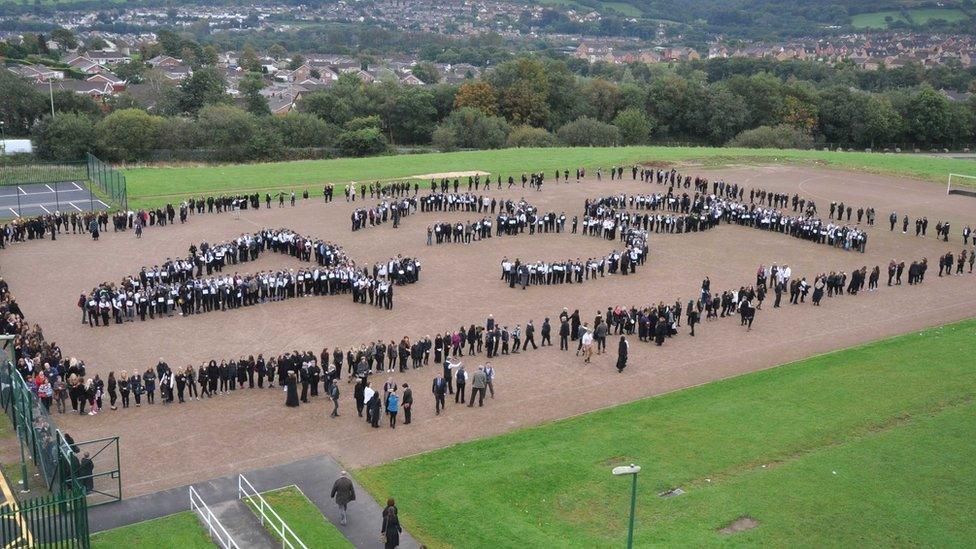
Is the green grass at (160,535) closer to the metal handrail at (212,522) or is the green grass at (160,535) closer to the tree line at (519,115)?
the metal handrail at (212,522)

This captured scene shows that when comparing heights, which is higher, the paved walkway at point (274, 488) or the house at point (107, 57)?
the house at point (107, 57)

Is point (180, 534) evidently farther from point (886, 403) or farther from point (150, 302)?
point (886, 403)

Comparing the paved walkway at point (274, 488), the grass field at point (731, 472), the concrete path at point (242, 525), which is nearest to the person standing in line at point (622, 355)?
the grass field at point (731, 472)

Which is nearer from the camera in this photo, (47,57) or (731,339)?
(731,339)

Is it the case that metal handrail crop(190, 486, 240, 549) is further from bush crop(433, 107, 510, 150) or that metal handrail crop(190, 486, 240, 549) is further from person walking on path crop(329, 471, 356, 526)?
bush crop(433, 107, 510, 150)

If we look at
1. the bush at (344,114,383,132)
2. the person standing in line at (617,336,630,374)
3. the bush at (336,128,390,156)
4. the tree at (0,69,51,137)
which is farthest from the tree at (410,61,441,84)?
the person standing in line at (617,336,630,374)

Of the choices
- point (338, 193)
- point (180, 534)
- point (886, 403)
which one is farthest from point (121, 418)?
point (338, 193)

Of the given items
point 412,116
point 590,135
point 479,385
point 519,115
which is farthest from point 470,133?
point 479,385
